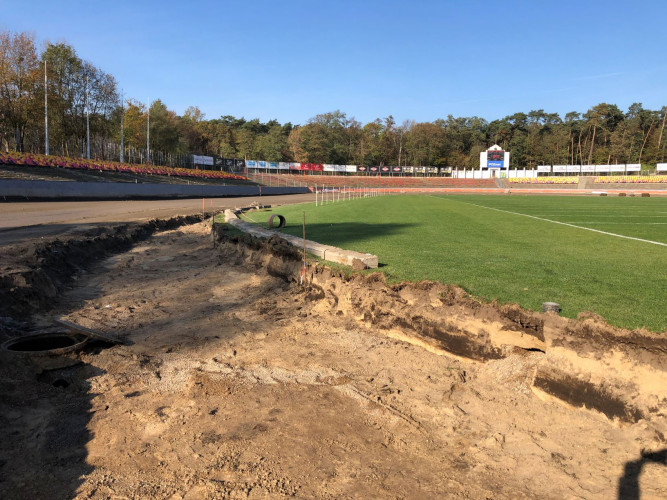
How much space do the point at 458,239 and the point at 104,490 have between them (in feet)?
30.2

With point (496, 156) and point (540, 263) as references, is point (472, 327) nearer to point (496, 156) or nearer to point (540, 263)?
point (540, 263)

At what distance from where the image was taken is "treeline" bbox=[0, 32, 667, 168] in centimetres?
4528

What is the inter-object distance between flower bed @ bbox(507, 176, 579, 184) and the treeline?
28183 millimetres

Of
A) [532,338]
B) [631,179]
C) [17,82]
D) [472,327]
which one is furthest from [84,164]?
[631,179]

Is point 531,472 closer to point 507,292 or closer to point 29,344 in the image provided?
point 507,292

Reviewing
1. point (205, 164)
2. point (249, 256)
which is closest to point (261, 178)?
point (205, 164)

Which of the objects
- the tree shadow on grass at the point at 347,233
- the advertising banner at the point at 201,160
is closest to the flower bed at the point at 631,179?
the advertising banner at the point at 201,160

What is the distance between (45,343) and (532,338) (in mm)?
5570

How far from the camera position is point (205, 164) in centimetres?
7556

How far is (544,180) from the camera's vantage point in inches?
3369

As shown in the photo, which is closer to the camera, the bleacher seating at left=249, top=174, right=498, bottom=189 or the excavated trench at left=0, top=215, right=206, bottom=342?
the excavated trench at left=0, top=215, right=206, bottom=342

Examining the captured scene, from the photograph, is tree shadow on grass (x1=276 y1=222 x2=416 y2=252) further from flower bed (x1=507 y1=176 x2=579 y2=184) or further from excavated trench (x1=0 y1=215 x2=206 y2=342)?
flower bed (x1=507 y1=176 x2=579 y2=184)

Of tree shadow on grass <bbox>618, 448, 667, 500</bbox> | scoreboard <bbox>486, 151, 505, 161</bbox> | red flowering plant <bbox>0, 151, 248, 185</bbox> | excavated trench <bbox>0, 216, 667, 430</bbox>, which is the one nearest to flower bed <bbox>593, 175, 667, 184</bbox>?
scoreboard <bbox>486, 151, 505, 161</bbox>

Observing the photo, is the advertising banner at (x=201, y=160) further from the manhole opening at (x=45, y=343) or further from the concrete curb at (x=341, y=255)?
the manhole opening at (x=45, y=343)
